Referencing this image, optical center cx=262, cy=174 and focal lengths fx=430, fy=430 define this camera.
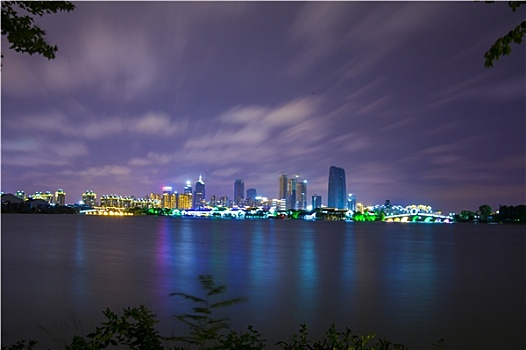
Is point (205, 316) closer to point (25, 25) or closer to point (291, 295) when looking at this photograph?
point (25, 25)

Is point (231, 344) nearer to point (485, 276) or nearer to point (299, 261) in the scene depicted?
point (485, 276)

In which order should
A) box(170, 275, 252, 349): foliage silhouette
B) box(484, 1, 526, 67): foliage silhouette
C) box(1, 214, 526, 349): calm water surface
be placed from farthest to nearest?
box(1, 214, 526, 349): calm water surface
box(170, 275, 252, 349): foliage silhouette
box(484, 1, 526, 67): foliage silhouette

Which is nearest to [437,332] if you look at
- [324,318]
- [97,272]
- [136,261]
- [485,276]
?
[324,318]

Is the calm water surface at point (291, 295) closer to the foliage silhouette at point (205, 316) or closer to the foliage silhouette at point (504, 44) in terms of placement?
the foliage silhouette at point (205, 316)

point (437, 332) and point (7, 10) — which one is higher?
point (7, 10)

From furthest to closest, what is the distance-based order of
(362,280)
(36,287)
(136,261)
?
A: (136,261), (362,280), (36,287)

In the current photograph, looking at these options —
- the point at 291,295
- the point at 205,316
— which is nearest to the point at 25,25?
the point at 205,316

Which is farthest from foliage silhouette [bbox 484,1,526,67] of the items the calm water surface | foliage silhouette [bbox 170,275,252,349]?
the calm water surface

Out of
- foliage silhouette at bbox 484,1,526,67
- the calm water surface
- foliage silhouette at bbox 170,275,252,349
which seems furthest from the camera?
the calm water surface

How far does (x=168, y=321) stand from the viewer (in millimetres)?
14539

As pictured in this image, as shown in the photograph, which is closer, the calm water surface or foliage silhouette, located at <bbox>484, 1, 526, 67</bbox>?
foliage silhouette, located at <bbox>484, 1, 526, 67</bbox>

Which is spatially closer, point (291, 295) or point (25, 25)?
point (25, 25)

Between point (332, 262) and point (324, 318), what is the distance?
20.2m

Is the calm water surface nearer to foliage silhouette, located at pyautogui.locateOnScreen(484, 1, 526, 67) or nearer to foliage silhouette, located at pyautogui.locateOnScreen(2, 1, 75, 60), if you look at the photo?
foliage silhouette, located at pyautogui.locateOnScreen(2, 1, 75, 60)
